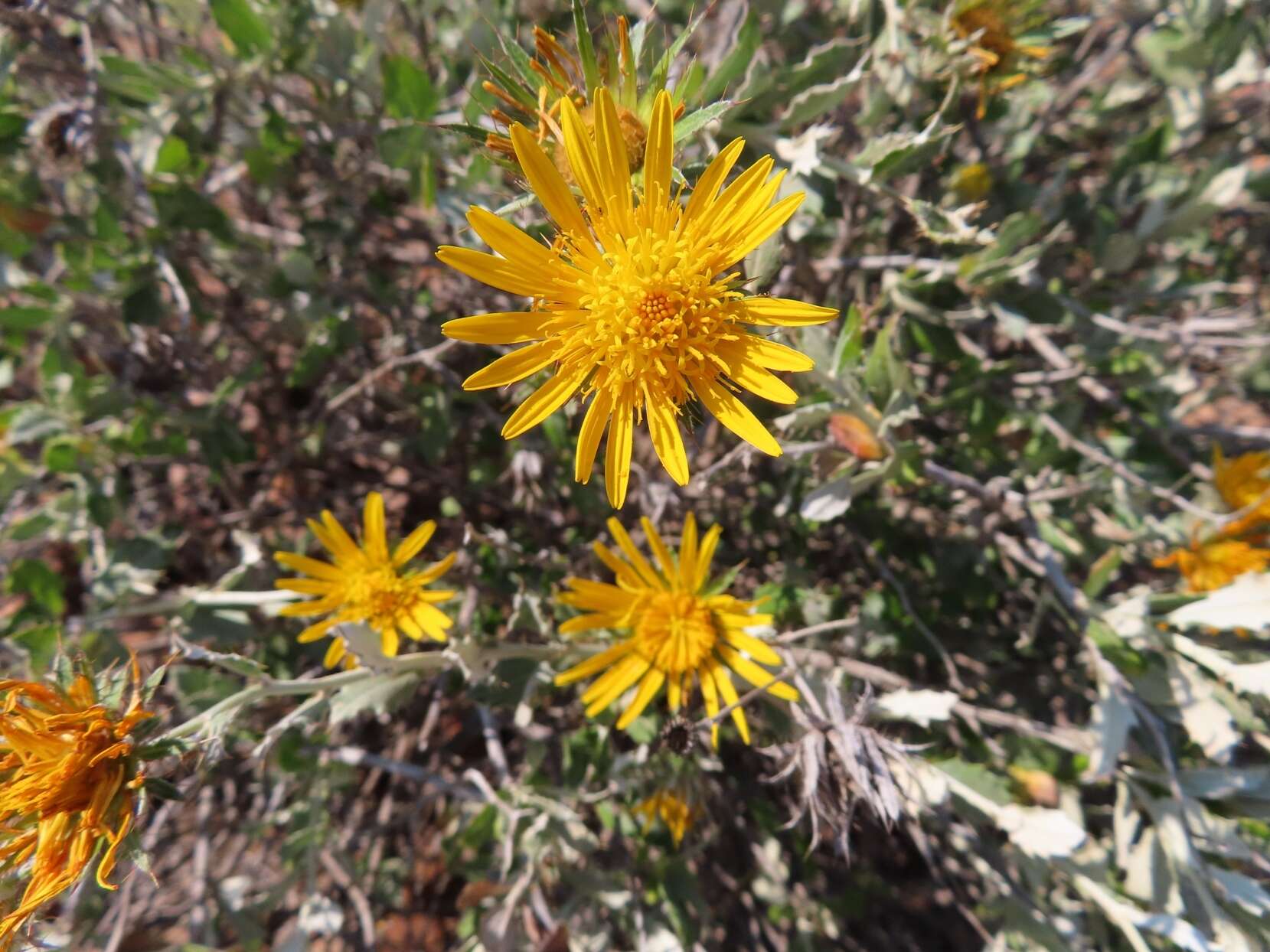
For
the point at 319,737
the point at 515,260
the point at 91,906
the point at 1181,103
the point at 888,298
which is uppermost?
the point at 1181,103

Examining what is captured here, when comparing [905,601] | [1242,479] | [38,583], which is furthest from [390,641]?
[1242,479]

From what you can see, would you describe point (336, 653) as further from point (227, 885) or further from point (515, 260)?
point (515, 260)

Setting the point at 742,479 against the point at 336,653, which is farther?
the point at 742,479

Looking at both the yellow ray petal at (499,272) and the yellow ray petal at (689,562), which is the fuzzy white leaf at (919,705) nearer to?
the yellow ray petal at (689,562)

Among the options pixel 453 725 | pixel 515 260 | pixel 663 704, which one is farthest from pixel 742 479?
pixel 453 725

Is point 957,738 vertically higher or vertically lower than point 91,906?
higher

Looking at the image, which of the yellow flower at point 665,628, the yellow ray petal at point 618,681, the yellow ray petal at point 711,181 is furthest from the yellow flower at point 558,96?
the yellow ray petal at point 618,681

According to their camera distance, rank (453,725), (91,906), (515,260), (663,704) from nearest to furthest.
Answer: (515,260)
(663,704)
(91,906)
(453,725)

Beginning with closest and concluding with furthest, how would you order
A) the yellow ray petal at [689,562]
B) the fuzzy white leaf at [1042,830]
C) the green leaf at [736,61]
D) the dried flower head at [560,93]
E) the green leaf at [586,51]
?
the green leaf at [586,51]
the dried flower head at [560,93]
the green leaf at [736,61]
the fuzzy white leaf at [1042,830]
the yellow ray petal at [689,562]
